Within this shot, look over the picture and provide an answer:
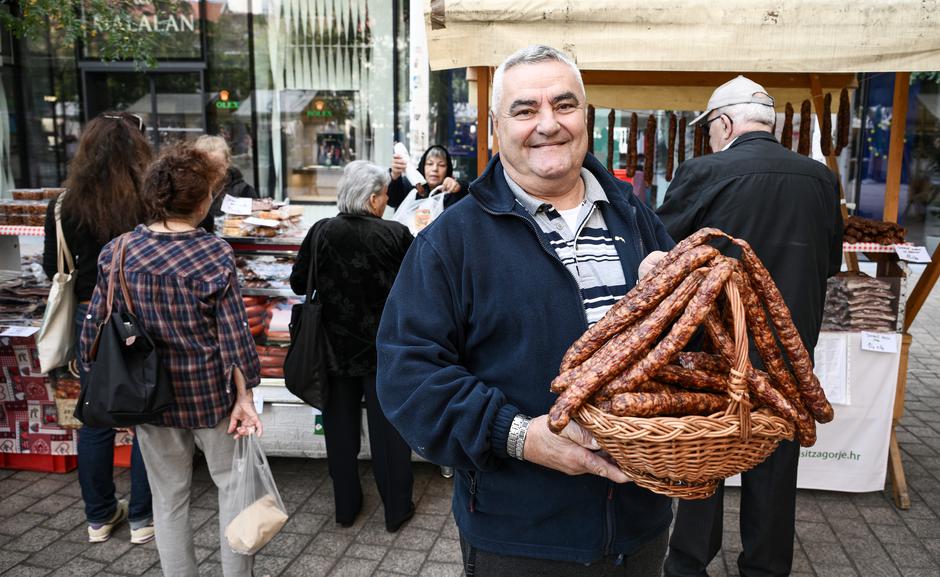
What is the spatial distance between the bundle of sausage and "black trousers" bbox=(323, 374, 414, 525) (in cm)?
267

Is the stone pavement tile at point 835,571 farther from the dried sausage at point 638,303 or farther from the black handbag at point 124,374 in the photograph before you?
the black handbag at point 124,374

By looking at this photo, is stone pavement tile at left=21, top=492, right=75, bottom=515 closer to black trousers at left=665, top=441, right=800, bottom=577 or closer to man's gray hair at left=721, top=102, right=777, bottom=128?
black trousers at left=665, top=441, right=800, bottom=577

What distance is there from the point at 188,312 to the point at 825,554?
3.38 meters

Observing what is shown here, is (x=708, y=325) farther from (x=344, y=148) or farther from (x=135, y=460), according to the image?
(x=344, y=148)

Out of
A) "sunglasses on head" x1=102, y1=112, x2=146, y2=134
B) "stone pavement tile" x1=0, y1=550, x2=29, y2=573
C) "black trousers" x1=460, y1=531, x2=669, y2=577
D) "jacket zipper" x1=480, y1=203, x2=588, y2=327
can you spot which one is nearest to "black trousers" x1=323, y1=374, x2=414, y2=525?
"stone pavement tile" x1=0, y1=550, x2=29, y2=573

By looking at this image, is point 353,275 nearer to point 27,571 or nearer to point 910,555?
point 27,571

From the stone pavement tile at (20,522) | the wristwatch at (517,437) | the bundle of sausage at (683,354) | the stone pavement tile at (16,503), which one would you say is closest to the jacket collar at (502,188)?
the bundle of sausage at (683,354)

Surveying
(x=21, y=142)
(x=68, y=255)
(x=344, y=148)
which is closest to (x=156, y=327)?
(x=68, y=255)

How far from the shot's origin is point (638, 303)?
155cm

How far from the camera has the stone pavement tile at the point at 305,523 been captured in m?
3.99

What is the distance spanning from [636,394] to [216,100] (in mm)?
10684

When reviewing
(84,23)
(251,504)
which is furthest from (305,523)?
(84,23)

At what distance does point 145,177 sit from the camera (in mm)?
3002

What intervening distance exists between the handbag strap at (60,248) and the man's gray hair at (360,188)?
142cm
